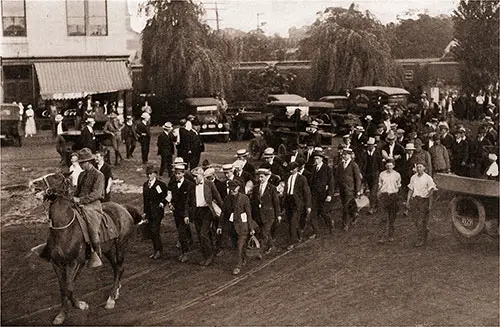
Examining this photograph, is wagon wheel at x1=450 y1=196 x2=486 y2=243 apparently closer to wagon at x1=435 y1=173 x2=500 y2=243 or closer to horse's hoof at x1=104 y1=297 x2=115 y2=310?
wagon at x1=435 y1=173 x2=500 y2=243

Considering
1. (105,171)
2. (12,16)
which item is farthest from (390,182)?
(12,16)

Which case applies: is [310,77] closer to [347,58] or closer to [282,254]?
[347,58]

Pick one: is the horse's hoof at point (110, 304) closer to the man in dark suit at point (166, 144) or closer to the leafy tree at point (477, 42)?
the man in dark suit at point (166, 144)

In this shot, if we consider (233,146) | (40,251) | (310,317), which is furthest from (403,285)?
(233,146)

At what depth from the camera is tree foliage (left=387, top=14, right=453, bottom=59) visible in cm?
1995

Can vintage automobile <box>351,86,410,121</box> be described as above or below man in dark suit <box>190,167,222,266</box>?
above

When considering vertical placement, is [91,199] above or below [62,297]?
above

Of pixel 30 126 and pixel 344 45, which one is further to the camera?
pixel 30 126

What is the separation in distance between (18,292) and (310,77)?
12749mm

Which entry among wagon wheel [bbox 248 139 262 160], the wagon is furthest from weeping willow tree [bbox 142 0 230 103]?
the wagon

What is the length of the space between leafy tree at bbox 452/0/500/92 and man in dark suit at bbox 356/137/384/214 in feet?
34.1

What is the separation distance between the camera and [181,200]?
1084 cm

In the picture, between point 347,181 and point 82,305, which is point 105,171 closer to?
point 82,305

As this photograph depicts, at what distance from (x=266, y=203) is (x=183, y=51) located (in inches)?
473
